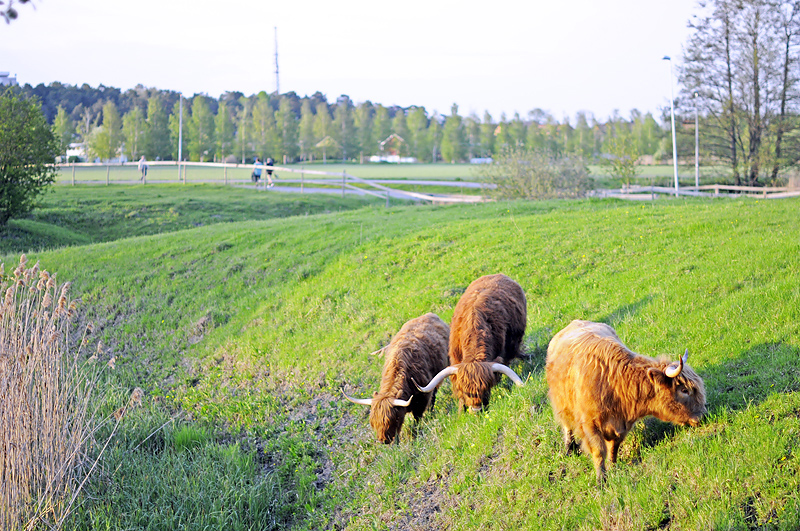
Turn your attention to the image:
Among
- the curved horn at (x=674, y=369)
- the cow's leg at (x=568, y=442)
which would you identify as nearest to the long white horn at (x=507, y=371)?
the cow's leg at (x=568, y=442)

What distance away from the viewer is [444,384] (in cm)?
857

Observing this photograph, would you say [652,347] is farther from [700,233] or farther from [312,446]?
[700,233]

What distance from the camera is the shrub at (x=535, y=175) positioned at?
94.4ft

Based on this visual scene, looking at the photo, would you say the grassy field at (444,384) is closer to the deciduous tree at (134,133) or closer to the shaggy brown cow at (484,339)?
the shaggy brown cow at (484,339)

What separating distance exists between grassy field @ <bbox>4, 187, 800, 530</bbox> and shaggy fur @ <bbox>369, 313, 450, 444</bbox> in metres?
0.31

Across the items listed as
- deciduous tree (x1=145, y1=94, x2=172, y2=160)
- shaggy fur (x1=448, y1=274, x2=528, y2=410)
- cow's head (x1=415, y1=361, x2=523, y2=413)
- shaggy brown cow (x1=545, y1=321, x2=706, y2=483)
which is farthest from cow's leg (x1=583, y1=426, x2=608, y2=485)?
deciduous tree (x1=145, y1=94, x2=172, y2=160)

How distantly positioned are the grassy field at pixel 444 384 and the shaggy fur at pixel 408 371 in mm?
315

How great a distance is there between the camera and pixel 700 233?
11562 mm

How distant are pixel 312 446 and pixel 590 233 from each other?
25.2ft

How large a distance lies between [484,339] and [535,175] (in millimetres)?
22490

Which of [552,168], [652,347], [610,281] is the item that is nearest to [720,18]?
[552,168]

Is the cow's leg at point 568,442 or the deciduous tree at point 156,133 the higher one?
the deciduous tree at point 156,133

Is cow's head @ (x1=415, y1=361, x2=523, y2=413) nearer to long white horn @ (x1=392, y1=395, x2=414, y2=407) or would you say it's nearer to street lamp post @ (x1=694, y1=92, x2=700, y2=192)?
long white horn @ (x1=392, y1=395, x2=414, y2=407)

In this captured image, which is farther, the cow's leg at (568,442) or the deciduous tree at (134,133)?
the deciduous tree at (134,133)
